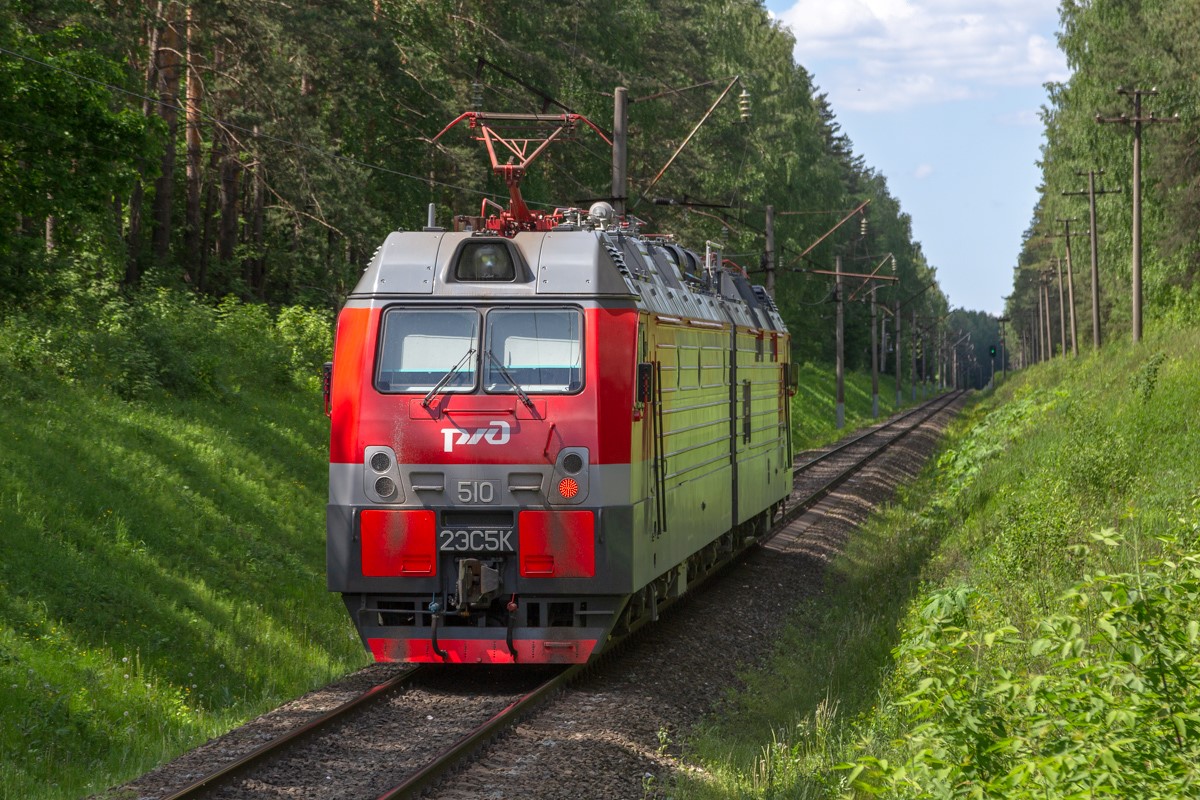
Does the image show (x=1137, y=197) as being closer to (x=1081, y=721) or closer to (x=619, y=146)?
(x=619, y=146)

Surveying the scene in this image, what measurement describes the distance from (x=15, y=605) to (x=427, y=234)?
4.21m

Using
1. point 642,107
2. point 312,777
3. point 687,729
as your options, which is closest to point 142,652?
point 312,777

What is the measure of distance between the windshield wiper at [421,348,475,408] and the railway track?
2085 millimetres

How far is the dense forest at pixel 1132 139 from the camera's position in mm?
40281

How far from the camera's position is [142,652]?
1088 cm

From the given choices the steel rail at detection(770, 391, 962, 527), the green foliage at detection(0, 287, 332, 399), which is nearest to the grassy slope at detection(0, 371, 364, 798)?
the green foliage at detection(0, 287, 332, 399)

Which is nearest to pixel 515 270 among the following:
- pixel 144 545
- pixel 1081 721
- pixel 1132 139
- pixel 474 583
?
pixel 474 583

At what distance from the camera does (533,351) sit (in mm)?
10594

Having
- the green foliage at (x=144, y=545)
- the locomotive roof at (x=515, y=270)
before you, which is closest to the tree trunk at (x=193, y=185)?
the green foliage at (x=144, y=545)

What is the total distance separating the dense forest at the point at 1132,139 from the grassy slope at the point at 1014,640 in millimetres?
18242

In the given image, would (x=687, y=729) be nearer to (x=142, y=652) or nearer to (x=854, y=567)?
(x=142, y=652)

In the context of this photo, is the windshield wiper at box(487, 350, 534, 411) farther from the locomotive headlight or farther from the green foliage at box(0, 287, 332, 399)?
the green foliage at box(0, 287, 332, 399)

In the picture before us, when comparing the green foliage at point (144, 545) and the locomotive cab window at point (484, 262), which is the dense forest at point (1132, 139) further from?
the locomotive cab window at point (484, 262)

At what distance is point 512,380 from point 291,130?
13945 mm
